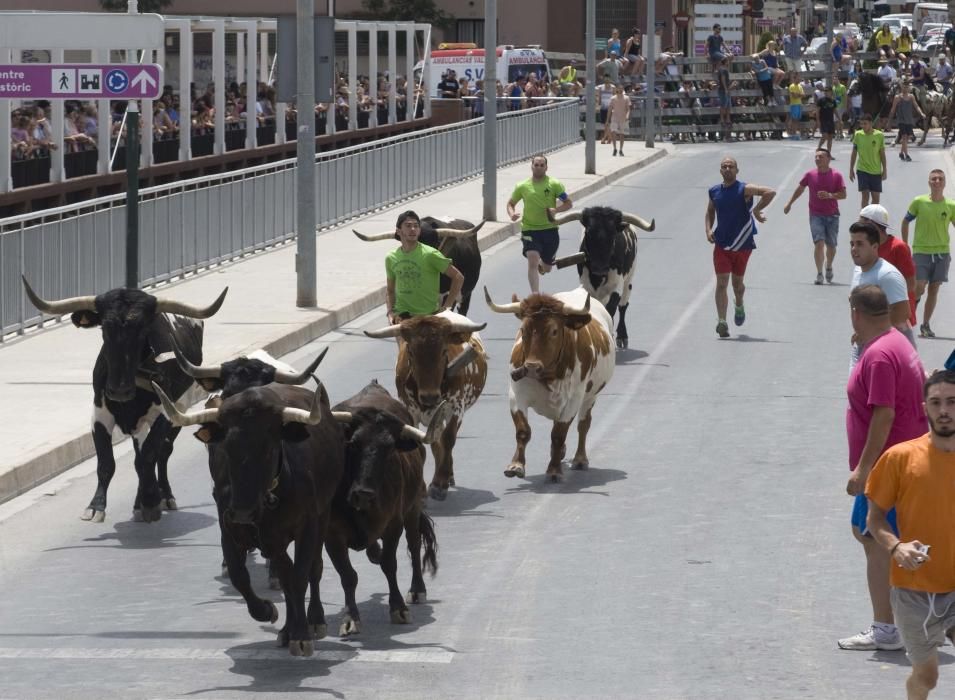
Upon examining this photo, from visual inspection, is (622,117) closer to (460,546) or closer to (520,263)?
(520,263)

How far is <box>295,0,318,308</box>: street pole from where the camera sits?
23.4m

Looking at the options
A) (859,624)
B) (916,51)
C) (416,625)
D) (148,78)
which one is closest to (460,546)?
(416,625)

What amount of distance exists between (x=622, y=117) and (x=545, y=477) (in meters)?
38.3

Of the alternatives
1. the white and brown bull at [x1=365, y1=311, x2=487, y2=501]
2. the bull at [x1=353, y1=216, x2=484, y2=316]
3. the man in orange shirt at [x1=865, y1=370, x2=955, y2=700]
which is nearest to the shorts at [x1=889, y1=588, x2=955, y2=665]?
the man in orange shirt at [x1=865, y1=370, x2=955, y2=700]

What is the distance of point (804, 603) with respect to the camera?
10.9 m

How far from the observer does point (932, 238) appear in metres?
21.9

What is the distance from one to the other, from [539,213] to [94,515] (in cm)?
1124

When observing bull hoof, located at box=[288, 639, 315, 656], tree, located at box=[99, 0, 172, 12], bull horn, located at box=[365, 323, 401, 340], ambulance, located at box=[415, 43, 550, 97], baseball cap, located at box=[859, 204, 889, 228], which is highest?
tree, located at box=[99, 0, 172, 12]

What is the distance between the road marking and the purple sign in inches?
312

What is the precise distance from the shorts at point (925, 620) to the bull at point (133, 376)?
5935 mm

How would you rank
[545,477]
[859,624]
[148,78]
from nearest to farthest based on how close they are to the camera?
[859,624] < [545,477] < [148,78]

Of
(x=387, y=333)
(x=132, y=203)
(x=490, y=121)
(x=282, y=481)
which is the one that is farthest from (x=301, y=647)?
(x=490, y=121)

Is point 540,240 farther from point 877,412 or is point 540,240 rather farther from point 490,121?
point 877,412

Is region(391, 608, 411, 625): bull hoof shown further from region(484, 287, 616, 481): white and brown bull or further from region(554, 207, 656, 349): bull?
region(554, 207, 656, 349): bull
